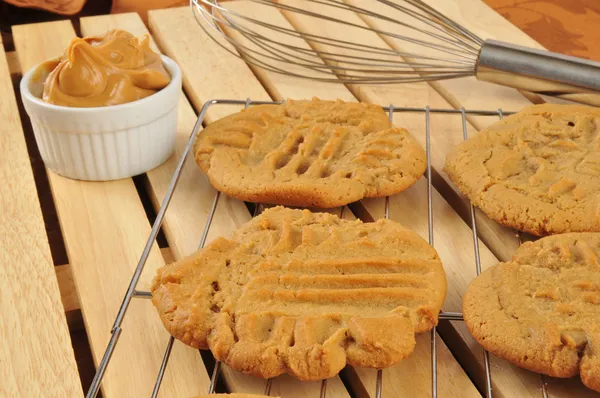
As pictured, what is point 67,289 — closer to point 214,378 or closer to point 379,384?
point 214,378

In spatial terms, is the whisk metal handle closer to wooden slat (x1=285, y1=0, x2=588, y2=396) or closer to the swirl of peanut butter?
wooden slat (x1=285, y1=0, x2=588, y2=396)

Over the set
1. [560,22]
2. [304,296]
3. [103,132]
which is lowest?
[560,22]

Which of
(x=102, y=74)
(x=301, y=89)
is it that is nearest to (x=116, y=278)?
(x=102, y=74)

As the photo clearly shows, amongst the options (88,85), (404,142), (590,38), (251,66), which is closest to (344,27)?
(251,66)

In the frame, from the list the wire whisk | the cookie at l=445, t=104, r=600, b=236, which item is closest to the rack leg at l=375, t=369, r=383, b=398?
the cookie at l=445, t=104, r=600, b=236

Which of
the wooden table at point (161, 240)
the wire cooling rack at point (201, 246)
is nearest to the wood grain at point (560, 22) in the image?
Answer: the wooden table at point (161, 240)

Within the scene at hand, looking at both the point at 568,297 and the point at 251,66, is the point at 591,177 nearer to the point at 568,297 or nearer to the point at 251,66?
the point at 568,297

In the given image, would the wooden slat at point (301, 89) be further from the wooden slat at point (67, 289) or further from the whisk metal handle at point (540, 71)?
the wooden slat at point (67, 289)
